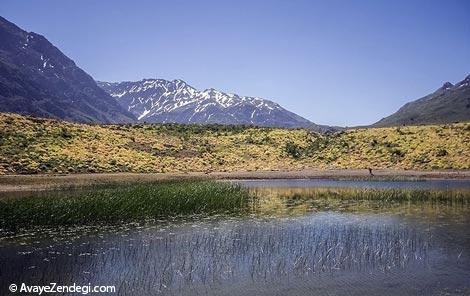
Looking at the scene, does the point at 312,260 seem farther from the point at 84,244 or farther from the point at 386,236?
the point at 84,244

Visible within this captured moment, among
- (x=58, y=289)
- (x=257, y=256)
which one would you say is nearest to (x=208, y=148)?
(x=257, y=256)

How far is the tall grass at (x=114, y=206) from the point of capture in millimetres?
25734

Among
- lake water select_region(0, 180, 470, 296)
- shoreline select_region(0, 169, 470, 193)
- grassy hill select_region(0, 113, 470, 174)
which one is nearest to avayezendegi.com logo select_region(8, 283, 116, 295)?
lake water select_region(0, 180, 470, 296)

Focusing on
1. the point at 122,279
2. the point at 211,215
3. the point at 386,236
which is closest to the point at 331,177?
the point at 211,215

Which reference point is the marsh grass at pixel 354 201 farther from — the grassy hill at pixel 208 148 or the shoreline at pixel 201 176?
the grassy hill at pixel 208 148

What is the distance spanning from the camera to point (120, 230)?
26000mm

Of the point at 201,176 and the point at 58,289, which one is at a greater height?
the point at 201,176

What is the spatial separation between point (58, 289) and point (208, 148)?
76.2 meters

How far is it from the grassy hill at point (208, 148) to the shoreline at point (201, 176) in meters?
5.05

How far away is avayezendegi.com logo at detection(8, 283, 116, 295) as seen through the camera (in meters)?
15.4

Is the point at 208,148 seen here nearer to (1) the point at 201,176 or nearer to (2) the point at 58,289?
(1) the point at 201,176

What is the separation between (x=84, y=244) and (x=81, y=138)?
62.5 meters

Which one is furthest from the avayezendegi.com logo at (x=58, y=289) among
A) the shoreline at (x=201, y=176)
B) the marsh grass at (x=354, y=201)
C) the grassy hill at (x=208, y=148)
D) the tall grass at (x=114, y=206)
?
the grassy hill at (x=208, y=148)

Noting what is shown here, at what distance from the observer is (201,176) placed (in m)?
65.8
